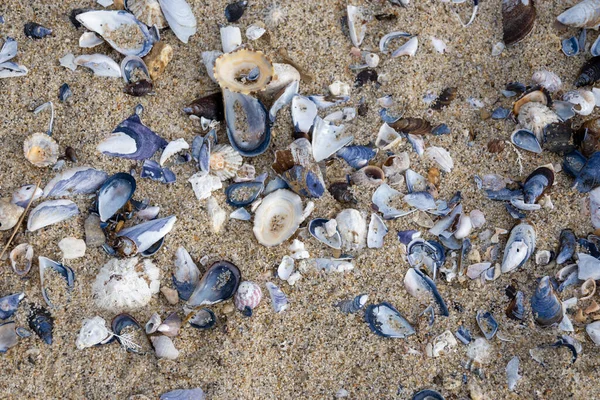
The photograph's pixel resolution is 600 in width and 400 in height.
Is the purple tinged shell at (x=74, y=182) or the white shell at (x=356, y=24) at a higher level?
the white shell at (x=356, y=24)

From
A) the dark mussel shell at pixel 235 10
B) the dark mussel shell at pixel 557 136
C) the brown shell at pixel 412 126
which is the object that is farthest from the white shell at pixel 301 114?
the dark mussel shell at pixel 557 136

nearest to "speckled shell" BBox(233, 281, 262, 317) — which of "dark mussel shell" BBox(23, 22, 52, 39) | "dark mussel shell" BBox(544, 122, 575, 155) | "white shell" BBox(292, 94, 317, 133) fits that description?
"white shell" BBox(292, 94, 317, 133)

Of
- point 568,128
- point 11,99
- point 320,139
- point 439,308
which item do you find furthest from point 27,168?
point 568,128

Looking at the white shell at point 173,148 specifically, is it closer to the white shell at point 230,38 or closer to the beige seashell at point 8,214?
the white shell at point 230,38

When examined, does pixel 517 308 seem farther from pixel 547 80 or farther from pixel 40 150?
pixel 40 150

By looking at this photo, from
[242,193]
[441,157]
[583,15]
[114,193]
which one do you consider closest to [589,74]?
[583,15]

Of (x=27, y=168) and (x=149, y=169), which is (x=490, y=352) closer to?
(x=149, y=169)
